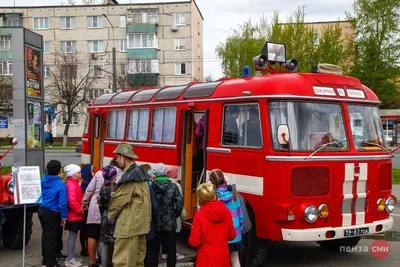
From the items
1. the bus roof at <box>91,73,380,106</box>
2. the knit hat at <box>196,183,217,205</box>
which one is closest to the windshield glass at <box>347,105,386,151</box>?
the bus roof at <box>91,73,380,106</box>

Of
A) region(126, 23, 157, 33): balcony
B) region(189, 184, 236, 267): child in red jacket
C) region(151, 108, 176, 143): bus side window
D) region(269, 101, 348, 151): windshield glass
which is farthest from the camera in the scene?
region(126, 23, 157, 33): balcony

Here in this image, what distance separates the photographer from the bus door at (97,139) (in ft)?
43.3

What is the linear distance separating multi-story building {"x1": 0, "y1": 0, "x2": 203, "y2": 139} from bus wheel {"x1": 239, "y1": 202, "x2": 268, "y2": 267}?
4348 centimetres

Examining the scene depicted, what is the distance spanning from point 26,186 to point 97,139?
19.3 feet

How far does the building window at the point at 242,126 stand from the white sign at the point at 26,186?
2.97m

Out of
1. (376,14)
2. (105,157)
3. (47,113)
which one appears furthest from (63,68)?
(105,157)

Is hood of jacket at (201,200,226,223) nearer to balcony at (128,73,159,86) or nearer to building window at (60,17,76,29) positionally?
balcony at (128,73,159,86)

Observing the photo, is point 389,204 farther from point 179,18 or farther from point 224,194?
point 179,18

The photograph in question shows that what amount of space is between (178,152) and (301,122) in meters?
2.76

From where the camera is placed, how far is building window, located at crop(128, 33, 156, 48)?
173ft

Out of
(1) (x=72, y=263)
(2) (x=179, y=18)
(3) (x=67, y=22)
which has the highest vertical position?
(2) (x=179, y=18)

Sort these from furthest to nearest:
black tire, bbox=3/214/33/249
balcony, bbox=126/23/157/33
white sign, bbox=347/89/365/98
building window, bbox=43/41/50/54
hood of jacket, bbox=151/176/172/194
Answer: building window, bbox=43/41/50/54 < balcony, bbox=126/23/157/33 < black tire, bbox=3/214/33/249 < white sign, bbox=347/89/365/98 < hood of jacket, bbox=151/176/172/194

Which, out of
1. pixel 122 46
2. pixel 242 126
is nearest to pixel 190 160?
pixel 242 126

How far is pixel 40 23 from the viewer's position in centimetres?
5569
